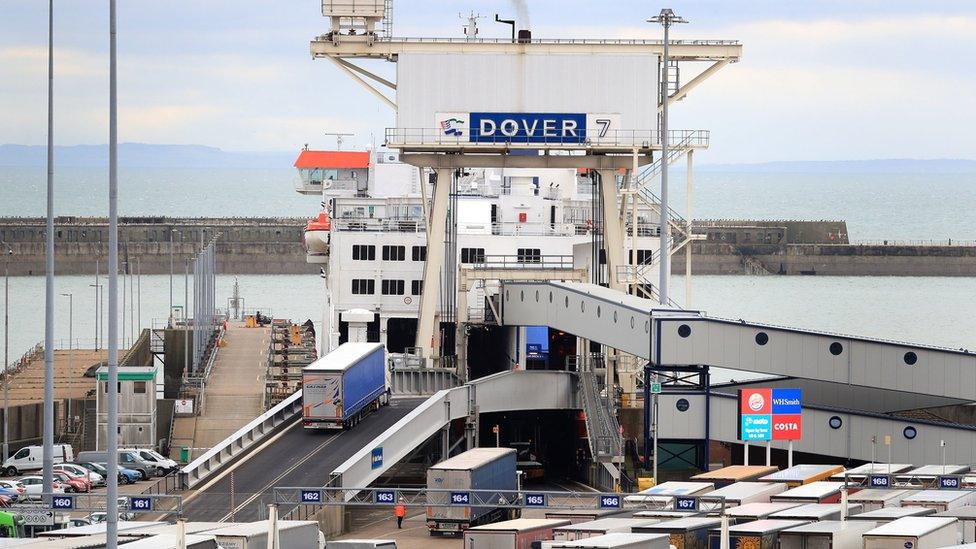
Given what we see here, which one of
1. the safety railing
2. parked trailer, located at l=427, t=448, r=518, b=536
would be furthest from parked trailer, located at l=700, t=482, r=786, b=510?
the safety railing

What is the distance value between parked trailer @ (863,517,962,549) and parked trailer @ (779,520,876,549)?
50cm

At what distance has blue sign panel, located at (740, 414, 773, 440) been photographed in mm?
57938

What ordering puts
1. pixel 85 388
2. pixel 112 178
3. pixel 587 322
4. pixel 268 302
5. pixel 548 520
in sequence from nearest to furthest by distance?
pixel 112 178, pixel 548 520, pixel 587 322, pixel 85 388, pixel 268 302

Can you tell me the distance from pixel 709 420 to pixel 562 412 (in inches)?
662

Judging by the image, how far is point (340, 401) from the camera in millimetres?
60625

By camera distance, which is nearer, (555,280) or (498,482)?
(498,482)

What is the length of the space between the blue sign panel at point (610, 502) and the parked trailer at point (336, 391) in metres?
15.5

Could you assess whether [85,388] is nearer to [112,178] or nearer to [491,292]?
[491,292]

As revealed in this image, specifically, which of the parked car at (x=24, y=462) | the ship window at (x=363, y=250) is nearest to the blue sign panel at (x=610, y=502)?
the parked car at (x=24, y=462)

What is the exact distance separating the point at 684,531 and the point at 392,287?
46.6 metres

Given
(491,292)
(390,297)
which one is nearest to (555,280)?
(491,292)

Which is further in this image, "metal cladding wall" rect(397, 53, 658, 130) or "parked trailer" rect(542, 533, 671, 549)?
"metal cladding wall" rect(397, 53, 658, 130)

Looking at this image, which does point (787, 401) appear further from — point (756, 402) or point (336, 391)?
point (336, 391)

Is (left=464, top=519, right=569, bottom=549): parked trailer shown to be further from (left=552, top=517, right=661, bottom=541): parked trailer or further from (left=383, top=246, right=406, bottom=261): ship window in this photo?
(left=383, top=246, right=406, bottom=261): ship window
